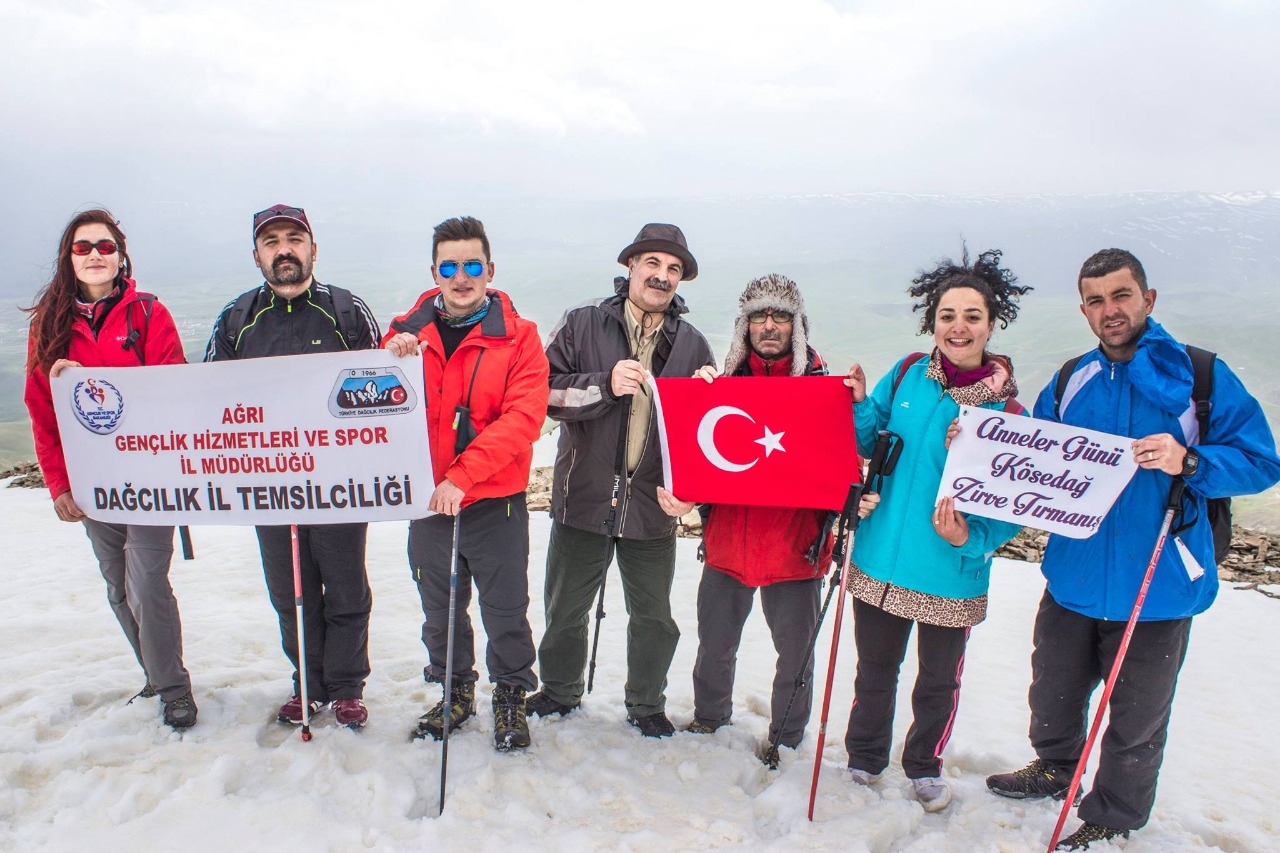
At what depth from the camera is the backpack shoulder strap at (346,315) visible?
4504mm

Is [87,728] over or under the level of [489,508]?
under

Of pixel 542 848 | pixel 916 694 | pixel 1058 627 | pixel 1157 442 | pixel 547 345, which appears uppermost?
pixel 547 345

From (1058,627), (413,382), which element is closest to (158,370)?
(413,382)

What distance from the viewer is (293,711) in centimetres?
468

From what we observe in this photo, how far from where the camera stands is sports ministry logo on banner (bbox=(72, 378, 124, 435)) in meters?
4.32

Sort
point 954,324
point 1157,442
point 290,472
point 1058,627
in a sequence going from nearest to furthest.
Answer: point 1157,442 → point 954,324 → point 1058,627 → point 290,472

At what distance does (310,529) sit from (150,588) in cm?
101

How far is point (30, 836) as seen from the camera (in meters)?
3.52

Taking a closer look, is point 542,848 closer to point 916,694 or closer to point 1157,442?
point 916,694

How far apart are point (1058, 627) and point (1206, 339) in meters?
176

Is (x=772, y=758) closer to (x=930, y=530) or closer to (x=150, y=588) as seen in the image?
(x=930, y=530)

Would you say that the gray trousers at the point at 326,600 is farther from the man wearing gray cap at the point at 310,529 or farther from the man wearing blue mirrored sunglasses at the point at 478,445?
the man wearing blue mirrored sunglasses at the point at 478,445

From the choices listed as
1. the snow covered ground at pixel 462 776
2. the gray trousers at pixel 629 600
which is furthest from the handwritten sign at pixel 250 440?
the snow covered ground at pixel 462 776

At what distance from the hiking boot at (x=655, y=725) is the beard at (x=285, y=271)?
11.5 ft
